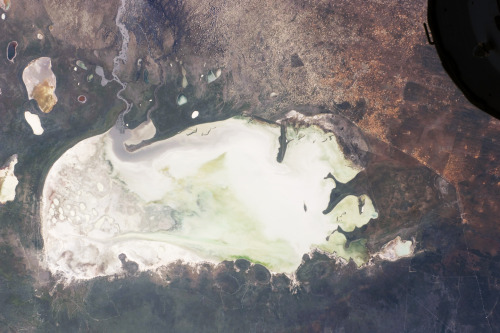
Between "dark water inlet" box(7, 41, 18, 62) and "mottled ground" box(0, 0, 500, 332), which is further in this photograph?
"dark water inlet" box(7, 41, 18, 62)

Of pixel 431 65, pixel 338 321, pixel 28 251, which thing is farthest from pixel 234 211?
pixel 431 65

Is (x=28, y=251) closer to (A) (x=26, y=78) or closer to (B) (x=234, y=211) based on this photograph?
(A) (x=26, y=78)

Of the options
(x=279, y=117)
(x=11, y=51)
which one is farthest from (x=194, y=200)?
(x=11, y=51)

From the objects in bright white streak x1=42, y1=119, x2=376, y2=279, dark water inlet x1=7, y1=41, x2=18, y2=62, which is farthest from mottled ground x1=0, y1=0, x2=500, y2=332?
bright white streak x1=42, y1=119, x2=376, y2=279

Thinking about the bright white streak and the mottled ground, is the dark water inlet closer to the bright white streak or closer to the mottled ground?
the mottled ground

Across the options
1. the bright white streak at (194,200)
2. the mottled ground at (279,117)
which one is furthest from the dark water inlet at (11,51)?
the bright white streak at (194,200)

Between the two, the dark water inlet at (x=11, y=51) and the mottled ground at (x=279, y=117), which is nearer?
the mottled ground at (x=279, y=117)

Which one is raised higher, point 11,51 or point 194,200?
point 11,51

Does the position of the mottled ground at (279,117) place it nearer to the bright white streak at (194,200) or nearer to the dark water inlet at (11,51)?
the dark water inlet at (11,51)

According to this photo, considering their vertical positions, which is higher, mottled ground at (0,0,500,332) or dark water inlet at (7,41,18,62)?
dark water inlet at (7,41,18,62)

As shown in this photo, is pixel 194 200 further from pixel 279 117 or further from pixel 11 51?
pixel 11 51

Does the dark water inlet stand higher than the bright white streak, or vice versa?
the dark water inlet
